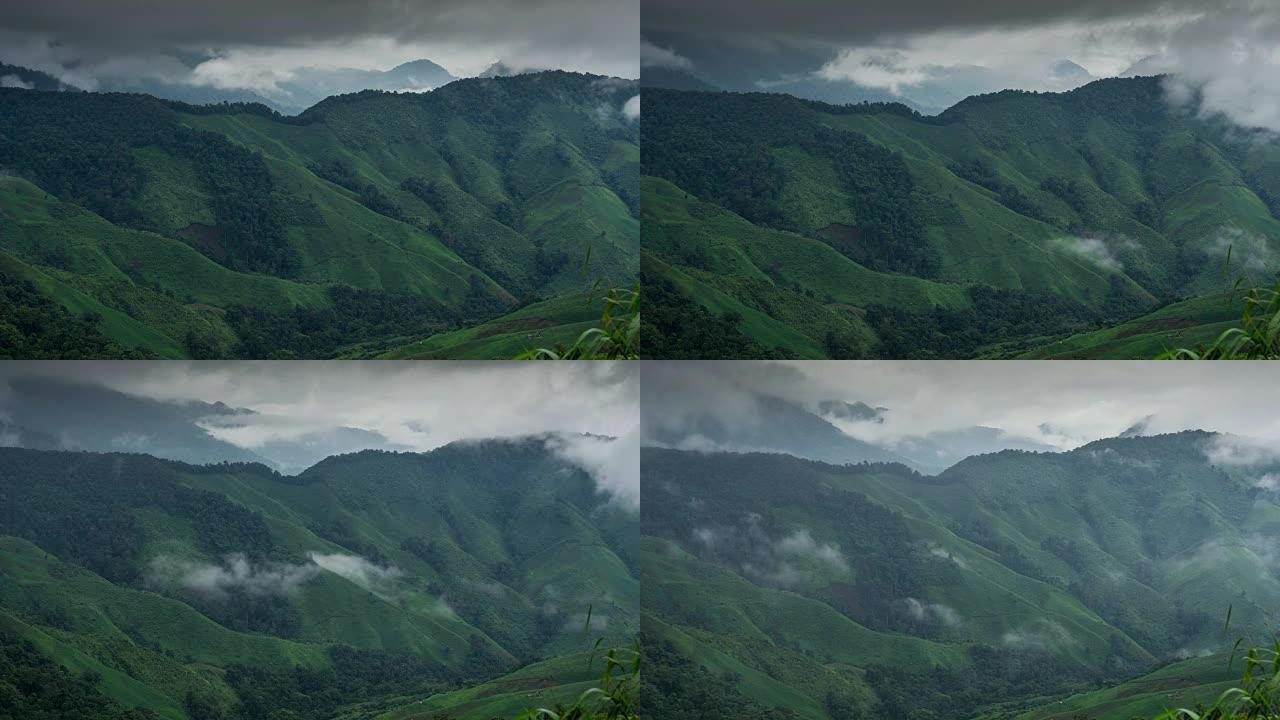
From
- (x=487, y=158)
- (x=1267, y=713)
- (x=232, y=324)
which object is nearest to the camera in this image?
(x=1267, y=713)

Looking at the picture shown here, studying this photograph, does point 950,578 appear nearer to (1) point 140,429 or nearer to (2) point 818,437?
(2) point 818,437

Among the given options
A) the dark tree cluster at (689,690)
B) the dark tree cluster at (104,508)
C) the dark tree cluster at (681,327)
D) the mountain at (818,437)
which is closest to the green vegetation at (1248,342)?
the mountain at (818,437)

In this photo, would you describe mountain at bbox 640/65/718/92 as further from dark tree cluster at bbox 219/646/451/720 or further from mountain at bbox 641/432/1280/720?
dark tree cluster at bbox 219/646/451/720

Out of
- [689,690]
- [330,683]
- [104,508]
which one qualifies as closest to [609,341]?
[689,690]

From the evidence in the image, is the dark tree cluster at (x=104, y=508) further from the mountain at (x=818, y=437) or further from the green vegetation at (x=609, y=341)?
the mountain at (x=818, y=437)

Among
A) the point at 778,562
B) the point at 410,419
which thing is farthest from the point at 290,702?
the point at 778,562

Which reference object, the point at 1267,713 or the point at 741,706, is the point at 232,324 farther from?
the point at 1267,713

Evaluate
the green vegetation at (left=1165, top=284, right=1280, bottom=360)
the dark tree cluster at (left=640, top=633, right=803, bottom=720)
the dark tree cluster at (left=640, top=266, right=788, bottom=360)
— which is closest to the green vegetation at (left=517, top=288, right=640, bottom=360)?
the dark tree cluster at (left=640, top=266, right=788, bottom=360)

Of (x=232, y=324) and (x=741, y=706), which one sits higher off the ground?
(x=232, y=324)
